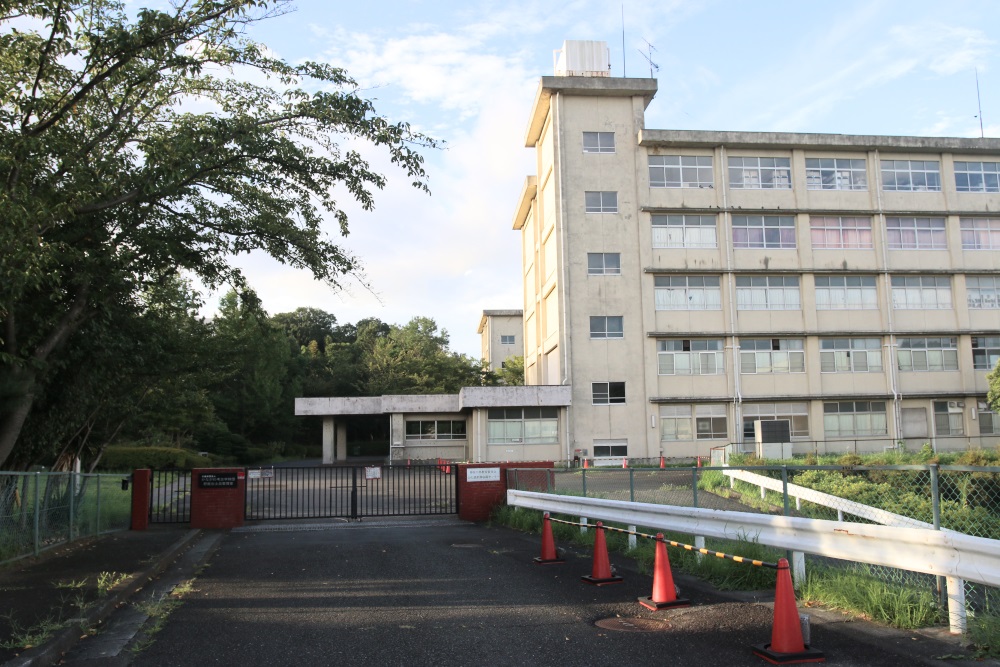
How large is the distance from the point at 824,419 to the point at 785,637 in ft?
137

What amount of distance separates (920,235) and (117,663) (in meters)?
48.8

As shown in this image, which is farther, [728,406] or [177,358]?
[728,406]

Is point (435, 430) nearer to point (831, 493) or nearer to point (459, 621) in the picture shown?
point (831, 493)

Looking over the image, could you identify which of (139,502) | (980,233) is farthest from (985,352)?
(139,502)

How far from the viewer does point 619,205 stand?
44.6 m

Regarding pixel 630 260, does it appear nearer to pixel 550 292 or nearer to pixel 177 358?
pixel 550 292

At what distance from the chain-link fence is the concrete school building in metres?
28.7

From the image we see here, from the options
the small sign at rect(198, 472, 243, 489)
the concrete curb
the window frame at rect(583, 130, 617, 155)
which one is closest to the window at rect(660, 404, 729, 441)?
the window frame at rect(583, 130, 617, 155)

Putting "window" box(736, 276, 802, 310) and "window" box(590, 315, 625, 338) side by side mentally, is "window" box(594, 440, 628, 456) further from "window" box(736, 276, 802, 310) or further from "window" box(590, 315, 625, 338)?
"window" box(736, 276, 802, 310)

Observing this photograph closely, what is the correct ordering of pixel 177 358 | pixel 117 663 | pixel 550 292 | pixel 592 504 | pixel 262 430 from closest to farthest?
1. pixel 117 663
2. pixel 592 504
3. pixel 177 358
4. pixel 550 292
5. pixel 262 430

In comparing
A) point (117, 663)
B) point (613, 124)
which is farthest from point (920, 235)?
point (117, 663)

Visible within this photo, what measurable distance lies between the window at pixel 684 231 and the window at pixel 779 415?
9325 mm

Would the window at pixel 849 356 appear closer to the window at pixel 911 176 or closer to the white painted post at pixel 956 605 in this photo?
the window at pixel 911 176

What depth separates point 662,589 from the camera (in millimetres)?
8125
